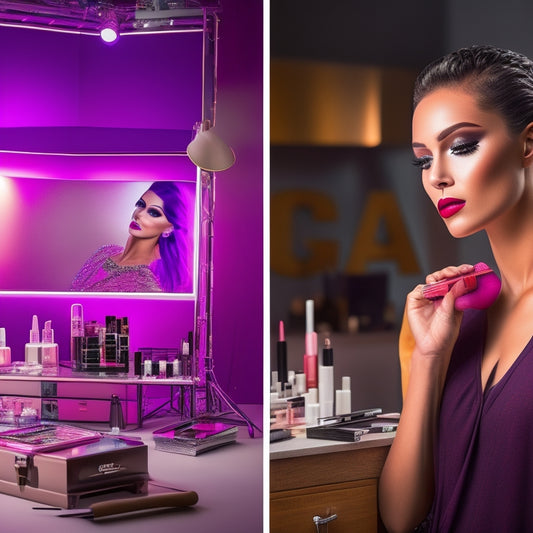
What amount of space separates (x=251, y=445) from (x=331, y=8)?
55.7 inches

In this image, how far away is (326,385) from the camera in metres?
1.94

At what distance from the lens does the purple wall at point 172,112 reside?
2354 millimetres

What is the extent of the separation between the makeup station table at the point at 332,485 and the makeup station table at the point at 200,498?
336 millimetres

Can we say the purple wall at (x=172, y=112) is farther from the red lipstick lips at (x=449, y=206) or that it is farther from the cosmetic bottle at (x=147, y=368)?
the red lipstick lips at (x=449, y=206)

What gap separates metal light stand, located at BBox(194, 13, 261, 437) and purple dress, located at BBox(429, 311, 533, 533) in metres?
0.83

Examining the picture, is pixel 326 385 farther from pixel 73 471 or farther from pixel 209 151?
pixel 209 151

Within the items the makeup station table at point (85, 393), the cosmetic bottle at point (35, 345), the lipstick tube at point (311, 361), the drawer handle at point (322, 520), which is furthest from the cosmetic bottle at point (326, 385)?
the cosmetic bottle at point (35, 345)

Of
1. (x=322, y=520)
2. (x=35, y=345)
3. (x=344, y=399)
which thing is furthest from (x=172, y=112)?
(x=322, y=520)

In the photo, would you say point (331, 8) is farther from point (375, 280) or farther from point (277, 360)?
point (277, 360)

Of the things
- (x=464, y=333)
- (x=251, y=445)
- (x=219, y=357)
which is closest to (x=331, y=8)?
(x=464, y=333)

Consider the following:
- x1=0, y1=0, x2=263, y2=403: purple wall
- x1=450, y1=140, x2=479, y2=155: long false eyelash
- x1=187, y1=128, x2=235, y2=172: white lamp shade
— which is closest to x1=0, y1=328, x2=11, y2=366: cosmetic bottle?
x1=0, y1=0, x2=263, y2=403: purple wall

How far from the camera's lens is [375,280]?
6.40 feet

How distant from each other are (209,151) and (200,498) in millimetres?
1147

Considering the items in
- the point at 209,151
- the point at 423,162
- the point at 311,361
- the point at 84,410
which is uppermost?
the point at 209,151
